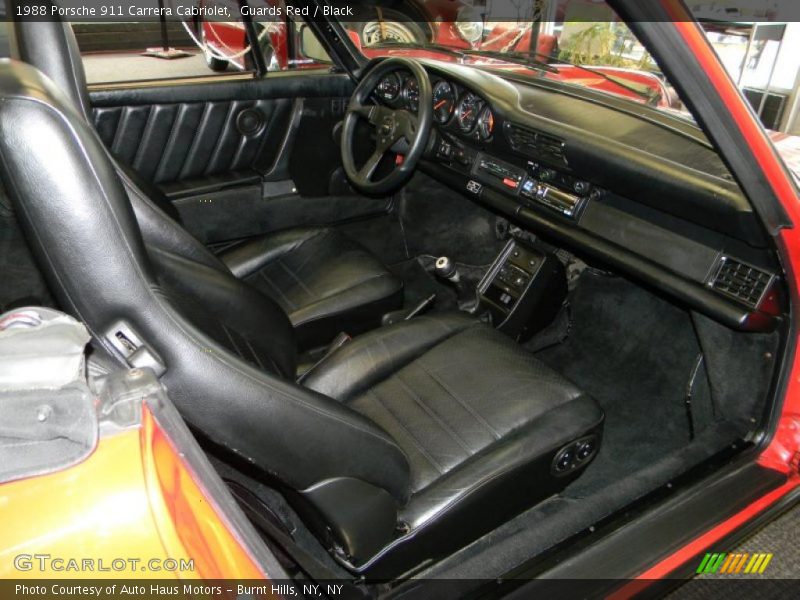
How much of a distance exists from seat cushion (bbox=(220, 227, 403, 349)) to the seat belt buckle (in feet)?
3.63

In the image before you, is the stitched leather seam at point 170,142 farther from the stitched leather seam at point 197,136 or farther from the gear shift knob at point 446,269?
the gear shift knob at point 446,269

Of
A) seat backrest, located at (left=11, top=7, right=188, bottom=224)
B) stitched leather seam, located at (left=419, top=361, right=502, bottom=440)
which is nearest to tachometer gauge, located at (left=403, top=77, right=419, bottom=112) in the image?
stitched leather seam, located at (left=419, top=361, right=502, bottom=440)

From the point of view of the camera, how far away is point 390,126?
7.02 ft

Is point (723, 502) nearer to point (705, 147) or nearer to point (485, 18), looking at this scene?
point (705, 147)

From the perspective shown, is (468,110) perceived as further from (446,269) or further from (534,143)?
(446,269)

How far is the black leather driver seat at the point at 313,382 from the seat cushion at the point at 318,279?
1.10 feet

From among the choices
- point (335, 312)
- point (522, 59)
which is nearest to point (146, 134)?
point (335, 312)

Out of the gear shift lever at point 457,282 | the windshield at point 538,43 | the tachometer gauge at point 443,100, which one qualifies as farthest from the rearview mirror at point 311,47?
the gear shift lever at point 457,282

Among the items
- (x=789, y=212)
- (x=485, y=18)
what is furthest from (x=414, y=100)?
(x=789, y=212)

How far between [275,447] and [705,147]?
122 centimetres

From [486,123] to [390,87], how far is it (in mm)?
471

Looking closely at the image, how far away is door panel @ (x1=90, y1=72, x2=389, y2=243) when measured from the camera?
221 cm

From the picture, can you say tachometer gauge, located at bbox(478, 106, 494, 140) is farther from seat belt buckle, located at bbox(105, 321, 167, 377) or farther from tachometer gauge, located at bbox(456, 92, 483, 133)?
seat belt buckle, located at bbox(105, 321, 167, 377)

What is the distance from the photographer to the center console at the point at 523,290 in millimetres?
2273
